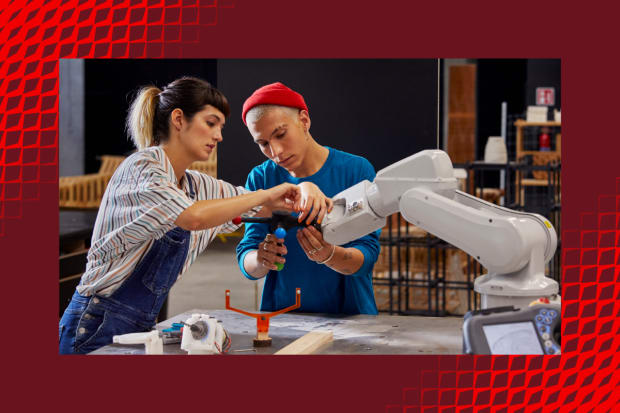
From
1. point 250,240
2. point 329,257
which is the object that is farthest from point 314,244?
point 250,240

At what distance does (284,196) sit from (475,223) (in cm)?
87

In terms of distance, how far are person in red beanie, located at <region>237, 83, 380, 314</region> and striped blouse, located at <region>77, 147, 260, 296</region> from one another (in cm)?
43

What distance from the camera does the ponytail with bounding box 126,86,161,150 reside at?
299 centimetres

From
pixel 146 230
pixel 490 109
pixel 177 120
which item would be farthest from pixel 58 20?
pixel 490 109

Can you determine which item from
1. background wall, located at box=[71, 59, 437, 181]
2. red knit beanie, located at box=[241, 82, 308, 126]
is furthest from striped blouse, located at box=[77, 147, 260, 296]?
background wall, located at box=[71, 59, 437, 181]

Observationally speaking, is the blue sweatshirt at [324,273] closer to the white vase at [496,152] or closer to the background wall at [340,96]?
the background wall at [340,96]

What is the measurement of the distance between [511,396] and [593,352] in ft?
1.46

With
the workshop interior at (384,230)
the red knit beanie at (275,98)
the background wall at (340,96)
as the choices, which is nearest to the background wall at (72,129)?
the workshop interior at (384,230)

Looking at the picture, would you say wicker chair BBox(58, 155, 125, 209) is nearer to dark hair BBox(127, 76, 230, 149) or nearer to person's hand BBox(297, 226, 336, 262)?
dark hair BBox(127, 76, 230, 149)

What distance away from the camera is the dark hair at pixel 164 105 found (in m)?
2.97

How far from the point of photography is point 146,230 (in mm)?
2725

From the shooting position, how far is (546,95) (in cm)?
1056

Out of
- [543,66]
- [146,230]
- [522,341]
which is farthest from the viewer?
[543,66]

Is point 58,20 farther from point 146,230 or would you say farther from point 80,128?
point 80,128
